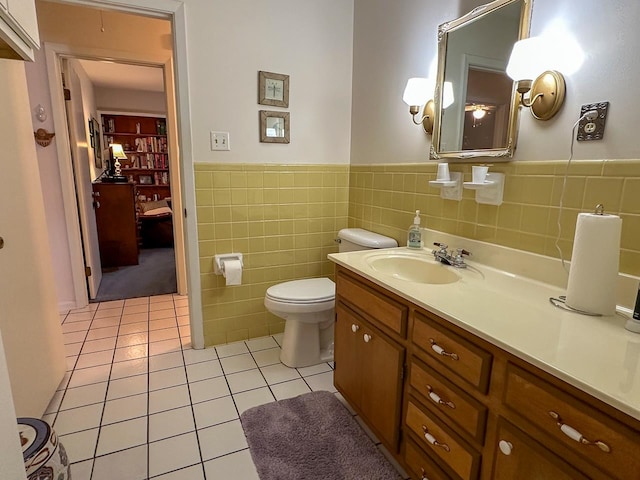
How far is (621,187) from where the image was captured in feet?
3.58

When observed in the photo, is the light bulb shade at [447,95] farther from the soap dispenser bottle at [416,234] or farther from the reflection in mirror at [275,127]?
the reflection in mirror at [275,127]

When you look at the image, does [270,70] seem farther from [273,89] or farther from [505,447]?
[505,447]

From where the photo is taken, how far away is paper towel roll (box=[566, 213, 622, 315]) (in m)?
1.01

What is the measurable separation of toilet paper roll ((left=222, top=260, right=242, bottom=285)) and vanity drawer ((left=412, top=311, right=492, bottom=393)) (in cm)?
133

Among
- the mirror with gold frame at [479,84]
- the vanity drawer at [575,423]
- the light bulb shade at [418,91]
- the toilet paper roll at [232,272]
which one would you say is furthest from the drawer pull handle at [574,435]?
the toilet paper roll at [232,272]

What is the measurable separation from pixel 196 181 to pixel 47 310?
104 centimetres

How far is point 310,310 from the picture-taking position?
2047 millimetres

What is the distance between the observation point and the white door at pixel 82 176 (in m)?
2.94

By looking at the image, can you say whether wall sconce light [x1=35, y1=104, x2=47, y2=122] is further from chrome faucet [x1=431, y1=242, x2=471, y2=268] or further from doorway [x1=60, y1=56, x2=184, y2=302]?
chrome faucet [x1=431, y1=242, x2=471, y2=268]

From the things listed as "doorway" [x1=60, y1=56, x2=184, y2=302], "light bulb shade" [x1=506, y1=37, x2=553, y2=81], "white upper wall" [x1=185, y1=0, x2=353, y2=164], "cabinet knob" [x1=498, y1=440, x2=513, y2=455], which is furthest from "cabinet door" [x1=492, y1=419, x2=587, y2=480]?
"doorway" [x1=60, y1=56, x2=184, y2=302]

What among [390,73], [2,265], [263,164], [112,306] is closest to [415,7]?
[390,73]

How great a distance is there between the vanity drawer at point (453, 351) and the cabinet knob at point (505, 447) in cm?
13

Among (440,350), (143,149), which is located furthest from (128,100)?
(440,350)

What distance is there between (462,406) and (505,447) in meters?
0.15
